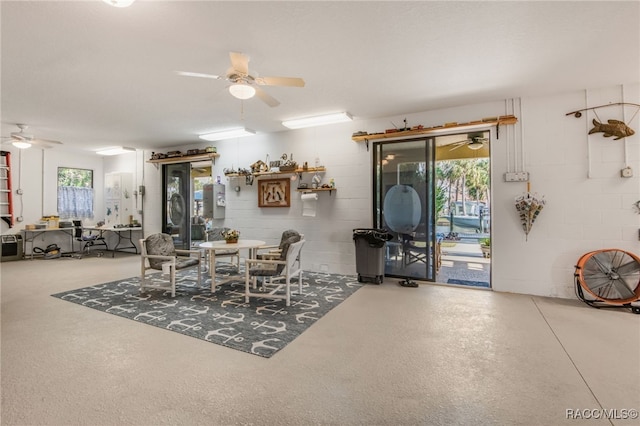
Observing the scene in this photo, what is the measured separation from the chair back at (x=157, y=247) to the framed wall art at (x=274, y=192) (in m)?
2.15

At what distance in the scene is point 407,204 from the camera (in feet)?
17.2

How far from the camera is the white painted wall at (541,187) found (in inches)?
156

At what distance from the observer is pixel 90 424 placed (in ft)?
5.70

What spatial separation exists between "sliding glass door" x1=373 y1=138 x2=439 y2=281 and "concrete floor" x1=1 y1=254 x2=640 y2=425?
4.99 feet

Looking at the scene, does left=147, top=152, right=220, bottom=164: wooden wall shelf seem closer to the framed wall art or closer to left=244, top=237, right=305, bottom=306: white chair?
the framed wall art

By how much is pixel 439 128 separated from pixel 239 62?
333 cm

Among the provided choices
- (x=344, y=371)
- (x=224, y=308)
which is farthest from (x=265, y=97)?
(x=344, y=371)

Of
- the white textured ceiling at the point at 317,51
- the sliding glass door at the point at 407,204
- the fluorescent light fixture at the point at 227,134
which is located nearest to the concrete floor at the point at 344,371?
the sliding glass door at the point at 407,204

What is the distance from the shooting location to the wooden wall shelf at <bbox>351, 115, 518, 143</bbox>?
14.4 feet

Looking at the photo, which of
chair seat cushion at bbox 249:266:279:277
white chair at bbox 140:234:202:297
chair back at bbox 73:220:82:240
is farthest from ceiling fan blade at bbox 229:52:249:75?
chair back at bbox 73:220:82:240

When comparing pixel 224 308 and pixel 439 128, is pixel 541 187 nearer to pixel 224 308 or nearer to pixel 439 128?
pixel 439 128

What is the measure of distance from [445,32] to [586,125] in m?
2.89

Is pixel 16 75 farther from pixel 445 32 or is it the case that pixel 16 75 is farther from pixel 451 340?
pixel 451 340

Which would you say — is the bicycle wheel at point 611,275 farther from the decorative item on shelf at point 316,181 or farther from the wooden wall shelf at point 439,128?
the decorative item on shelf at point 316,181
